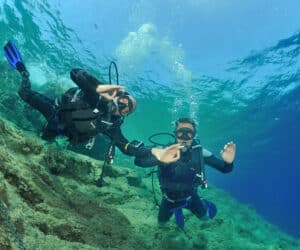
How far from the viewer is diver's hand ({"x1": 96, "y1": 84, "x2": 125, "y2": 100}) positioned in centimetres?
487

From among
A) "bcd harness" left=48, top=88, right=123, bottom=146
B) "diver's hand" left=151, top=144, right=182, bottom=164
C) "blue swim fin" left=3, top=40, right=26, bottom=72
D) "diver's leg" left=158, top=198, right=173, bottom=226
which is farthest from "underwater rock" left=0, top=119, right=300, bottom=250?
"blue swim fin" left=3, top=40, right=26, bottom=72

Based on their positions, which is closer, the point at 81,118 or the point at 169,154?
the point at 169,154

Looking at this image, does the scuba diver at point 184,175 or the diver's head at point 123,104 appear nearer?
the diver's head at point 123,104

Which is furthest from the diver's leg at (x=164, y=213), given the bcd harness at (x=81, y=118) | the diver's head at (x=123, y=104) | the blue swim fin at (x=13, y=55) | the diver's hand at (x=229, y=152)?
the blue swim fin at (x=13, y=55)

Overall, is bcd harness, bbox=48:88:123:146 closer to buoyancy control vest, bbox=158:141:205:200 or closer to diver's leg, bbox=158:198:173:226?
buoyancy control vest, bbox=158:141:205:200

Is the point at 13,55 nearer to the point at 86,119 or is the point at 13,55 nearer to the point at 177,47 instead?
the point at 86,119

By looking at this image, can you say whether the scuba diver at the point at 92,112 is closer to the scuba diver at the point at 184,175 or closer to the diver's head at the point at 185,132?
the scuba diver at the point at 184,175

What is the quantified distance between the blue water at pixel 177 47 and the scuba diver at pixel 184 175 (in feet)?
36.9

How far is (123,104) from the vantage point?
17.1 feet

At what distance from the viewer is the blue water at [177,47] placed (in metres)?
16.6

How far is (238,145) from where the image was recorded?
4353 cm

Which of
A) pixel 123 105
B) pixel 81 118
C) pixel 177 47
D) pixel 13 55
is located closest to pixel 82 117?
pixel 81 118

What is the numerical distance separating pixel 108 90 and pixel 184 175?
2908 millimetres

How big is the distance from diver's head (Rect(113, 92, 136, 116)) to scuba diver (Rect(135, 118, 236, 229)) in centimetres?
157
